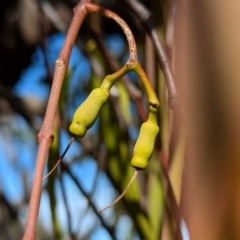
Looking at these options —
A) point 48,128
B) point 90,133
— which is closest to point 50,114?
point 48,128

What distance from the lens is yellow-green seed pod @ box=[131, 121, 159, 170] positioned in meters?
0.31

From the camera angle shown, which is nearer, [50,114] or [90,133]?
[50,114]

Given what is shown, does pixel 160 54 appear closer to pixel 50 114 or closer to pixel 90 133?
pixel 50 114

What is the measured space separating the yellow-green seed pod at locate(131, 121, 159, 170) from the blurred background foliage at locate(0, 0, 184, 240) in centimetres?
8

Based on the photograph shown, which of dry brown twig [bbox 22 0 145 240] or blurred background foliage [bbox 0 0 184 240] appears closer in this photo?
dry brown twig [bbox 22 0 145 240]

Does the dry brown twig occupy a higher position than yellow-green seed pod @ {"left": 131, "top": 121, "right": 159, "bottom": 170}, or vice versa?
the dry brown twig

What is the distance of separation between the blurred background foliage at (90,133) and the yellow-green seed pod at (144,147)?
8 centimetres

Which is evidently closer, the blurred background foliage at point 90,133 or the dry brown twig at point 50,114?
the dry brown twig at point 50,114

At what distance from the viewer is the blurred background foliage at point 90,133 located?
1.57 ft

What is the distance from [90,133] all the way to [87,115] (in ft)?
1.54

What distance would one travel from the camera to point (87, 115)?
320mm

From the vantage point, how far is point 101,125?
56 centimetres

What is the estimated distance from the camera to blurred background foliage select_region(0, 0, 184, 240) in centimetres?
48

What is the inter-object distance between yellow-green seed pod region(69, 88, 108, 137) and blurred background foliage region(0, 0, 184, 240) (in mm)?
92
